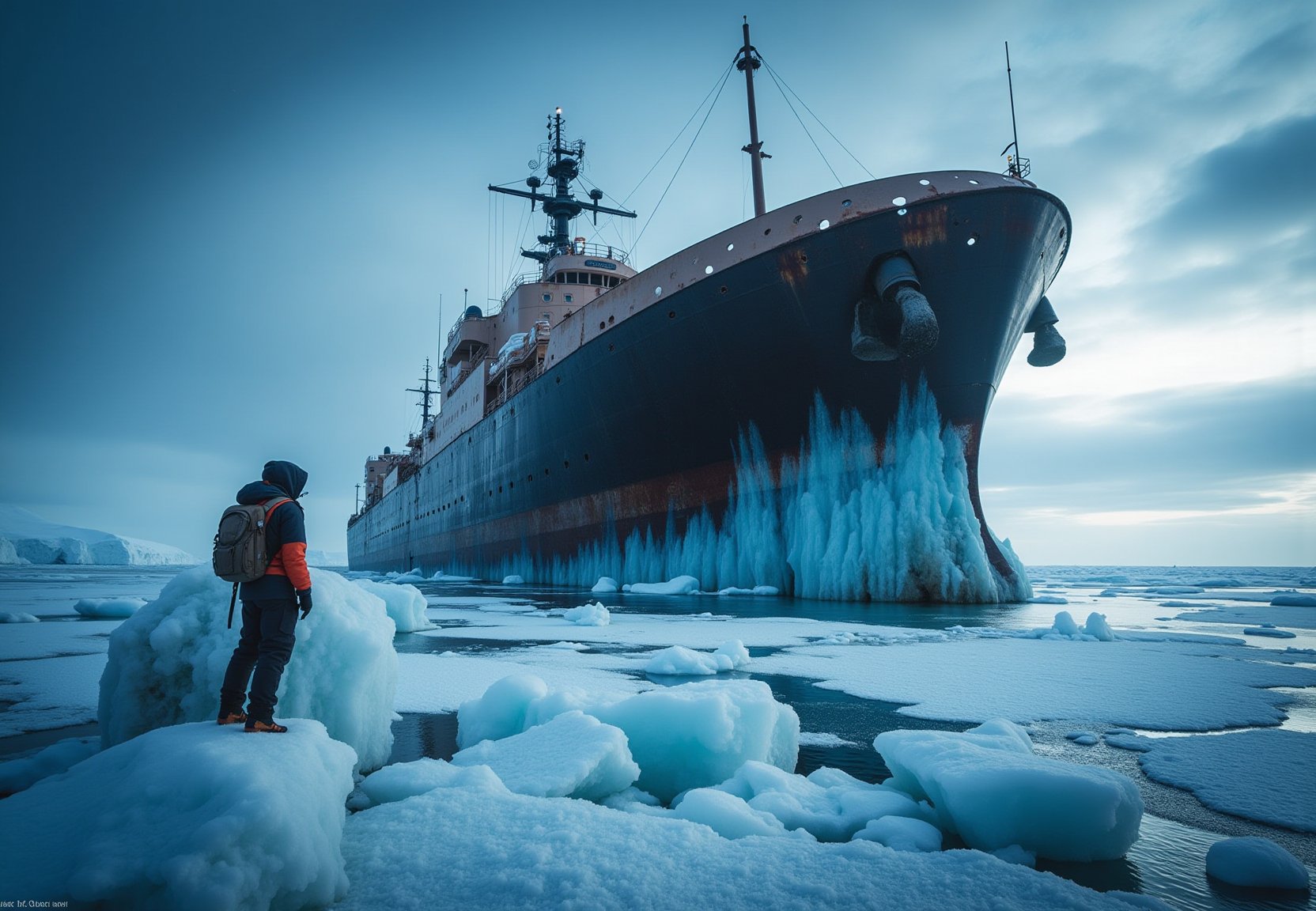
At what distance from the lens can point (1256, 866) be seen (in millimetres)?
1827

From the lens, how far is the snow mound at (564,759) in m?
2.36

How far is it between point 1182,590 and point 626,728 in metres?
22.3

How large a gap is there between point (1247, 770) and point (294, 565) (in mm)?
4141

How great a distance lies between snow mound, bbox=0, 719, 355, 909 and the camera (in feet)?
4.84

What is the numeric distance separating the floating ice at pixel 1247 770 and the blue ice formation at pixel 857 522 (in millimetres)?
8002

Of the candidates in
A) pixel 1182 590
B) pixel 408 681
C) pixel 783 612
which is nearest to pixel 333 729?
pixel 408 681

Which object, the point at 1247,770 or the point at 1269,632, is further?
the point at 1269,632

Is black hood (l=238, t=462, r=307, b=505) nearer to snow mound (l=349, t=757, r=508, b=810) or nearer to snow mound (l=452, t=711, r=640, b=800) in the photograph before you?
snow mound (l=349, t=757, r=508, b=810)

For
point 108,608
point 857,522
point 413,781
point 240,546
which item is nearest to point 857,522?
point 857,522

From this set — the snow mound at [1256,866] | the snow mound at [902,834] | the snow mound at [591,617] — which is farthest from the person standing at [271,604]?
the snow mound at [591,617]

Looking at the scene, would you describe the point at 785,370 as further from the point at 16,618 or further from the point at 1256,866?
the point at 16,618

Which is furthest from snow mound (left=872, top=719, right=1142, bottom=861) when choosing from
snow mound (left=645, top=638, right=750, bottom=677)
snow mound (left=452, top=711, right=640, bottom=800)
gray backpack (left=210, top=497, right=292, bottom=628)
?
snow mound (left=645, top=638, right=750, bottom=677)

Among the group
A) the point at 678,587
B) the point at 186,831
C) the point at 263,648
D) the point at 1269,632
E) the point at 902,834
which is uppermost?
the point at 263,648

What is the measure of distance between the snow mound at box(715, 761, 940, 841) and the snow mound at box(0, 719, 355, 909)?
1.43 meters
